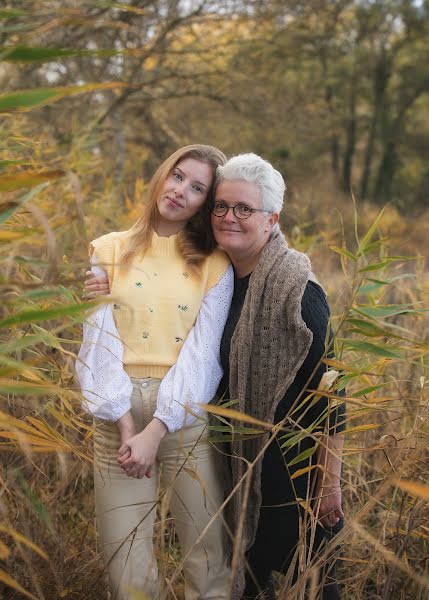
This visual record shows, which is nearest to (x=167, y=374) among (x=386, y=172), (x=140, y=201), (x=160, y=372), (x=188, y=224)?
(x=160, y=372)

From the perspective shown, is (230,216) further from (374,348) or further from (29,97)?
(29,97)

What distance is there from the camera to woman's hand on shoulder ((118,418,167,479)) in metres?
1.85

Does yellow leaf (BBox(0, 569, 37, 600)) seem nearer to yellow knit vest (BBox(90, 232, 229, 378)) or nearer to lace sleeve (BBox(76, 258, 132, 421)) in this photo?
lace sleeve (BBox(76, 258, 132, 421))

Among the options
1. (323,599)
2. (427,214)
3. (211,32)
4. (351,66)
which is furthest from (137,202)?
(351,66)

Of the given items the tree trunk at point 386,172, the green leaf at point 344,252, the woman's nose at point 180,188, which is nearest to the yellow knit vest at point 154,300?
the woman's nose at point 180,188

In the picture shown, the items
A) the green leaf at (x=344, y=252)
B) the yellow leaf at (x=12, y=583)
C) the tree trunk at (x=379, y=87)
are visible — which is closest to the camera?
the yellow leaf at (x=12, y=583)

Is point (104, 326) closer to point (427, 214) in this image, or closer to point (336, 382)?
point (336, 382)

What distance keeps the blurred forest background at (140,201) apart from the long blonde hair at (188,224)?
0.33m

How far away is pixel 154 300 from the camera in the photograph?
80.3 inches

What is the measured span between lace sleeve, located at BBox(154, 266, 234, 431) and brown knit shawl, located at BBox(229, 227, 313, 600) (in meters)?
0.08

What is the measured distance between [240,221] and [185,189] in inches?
9.3

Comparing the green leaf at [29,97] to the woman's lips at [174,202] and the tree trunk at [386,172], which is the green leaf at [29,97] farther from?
the tree trunk at [386,172]

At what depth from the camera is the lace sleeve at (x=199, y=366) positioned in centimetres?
190

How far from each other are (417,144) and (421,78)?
7.95 ft
